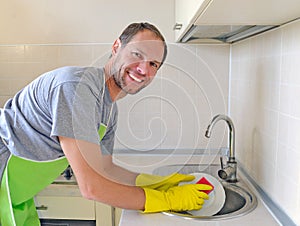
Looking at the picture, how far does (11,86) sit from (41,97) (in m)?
1.01

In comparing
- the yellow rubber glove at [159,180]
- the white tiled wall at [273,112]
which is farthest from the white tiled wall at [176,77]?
the yellow rubber glove at [159,180]

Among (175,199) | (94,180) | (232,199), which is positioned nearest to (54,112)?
(94,180)

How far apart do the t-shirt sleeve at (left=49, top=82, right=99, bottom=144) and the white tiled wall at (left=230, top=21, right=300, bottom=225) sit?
581 mm

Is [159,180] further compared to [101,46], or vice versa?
[101,46]

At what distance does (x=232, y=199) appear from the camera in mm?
1329

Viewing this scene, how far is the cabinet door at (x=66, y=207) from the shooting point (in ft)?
4.99

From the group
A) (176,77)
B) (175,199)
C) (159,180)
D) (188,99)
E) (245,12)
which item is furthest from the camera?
(176,77)

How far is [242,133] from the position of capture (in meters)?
1.58

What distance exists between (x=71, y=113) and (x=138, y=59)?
0.25 m

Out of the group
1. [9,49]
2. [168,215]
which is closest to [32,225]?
[168,215]

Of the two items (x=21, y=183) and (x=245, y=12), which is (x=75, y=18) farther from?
(x=245, y=12)

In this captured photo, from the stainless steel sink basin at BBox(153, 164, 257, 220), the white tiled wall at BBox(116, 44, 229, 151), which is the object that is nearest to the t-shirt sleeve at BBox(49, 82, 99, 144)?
the stainless steel sink basin at BBox(153, 164, 257, 220)

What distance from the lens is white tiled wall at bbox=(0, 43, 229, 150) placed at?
177cm

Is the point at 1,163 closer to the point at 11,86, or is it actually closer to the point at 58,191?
the point at 58,191
